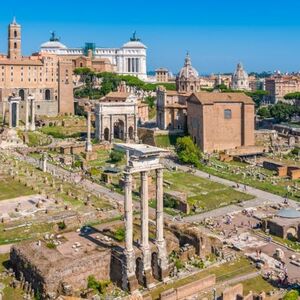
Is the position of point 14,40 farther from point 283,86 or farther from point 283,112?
point 283,86

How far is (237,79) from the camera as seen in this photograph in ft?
548

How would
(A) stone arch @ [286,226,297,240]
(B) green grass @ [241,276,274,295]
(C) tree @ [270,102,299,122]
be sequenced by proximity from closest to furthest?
(B) green grass @ [241,276,274,295]
(A) stone arch @ [286,226,297,240]
(C) tree @ [270,102,299,122]

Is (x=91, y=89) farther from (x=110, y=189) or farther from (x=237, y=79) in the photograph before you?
(x=237, y=79)

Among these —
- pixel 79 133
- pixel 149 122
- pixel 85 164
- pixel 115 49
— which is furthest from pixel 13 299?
pixel 115 49

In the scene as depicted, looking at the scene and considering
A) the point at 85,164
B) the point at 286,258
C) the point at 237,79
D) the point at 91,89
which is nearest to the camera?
the point at 286,258

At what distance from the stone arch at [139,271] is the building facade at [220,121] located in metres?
43.9

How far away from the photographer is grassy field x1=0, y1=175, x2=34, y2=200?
156 ft

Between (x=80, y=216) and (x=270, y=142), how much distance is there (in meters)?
46.6

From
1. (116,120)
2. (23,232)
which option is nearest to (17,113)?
(116,120)

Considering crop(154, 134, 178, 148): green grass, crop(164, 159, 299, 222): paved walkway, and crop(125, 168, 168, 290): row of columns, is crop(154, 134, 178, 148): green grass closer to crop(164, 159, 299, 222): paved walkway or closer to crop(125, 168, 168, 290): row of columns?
crop(164, 159, 299, 222): paved walkway

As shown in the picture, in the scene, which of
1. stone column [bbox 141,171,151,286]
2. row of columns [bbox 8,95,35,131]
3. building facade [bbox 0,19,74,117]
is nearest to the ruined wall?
stone column [bbox 141,171,151,286]

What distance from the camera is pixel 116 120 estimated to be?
7812cm

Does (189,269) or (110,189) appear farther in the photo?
(110,189)

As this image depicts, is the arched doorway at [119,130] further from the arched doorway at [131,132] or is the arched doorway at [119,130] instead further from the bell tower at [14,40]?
the bell tower at [14,40]
